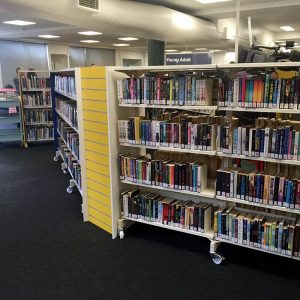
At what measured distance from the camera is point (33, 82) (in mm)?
7793

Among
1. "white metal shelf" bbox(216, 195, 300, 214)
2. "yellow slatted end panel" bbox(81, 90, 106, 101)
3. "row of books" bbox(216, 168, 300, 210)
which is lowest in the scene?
"white metal shelf" bbox(216, 195, 300, 214)

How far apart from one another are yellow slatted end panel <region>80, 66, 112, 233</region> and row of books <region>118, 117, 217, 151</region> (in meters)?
0.24

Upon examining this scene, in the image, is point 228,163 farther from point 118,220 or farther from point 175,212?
point 118,220

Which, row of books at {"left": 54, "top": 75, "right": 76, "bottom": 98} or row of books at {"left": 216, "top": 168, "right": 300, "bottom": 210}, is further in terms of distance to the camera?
row of books at {"left": 54, "top": 75, "right": 76, "bottom": 98}

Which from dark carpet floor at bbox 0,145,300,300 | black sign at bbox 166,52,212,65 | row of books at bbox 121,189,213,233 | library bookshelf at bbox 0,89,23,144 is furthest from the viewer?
library bookshelf at bbox 0,89,23,144

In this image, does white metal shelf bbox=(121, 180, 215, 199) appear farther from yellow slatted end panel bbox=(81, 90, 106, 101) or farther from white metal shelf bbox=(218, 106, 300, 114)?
yellow slatted end panel bbox=(81, 90, 106, 101)

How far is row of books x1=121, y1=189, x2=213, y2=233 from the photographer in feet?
10.0

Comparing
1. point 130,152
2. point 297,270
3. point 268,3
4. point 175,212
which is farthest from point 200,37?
point 297,270

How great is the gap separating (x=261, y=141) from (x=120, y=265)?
5.38 feet

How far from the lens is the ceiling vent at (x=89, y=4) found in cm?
366

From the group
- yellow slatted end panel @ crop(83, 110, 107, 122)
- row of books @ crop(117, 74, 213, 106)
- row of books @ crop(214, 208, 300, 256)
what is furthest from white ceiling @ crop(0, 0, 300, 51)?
row of books @ crop(214, 208, 300, 256)

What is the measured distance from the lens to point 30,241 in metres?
3.40

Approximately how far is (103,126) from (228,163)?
1289 mm

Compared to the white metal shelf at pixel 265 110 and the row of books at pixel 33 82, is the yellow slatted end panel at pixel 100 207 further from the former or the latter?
the row of books at pixel 33 82
